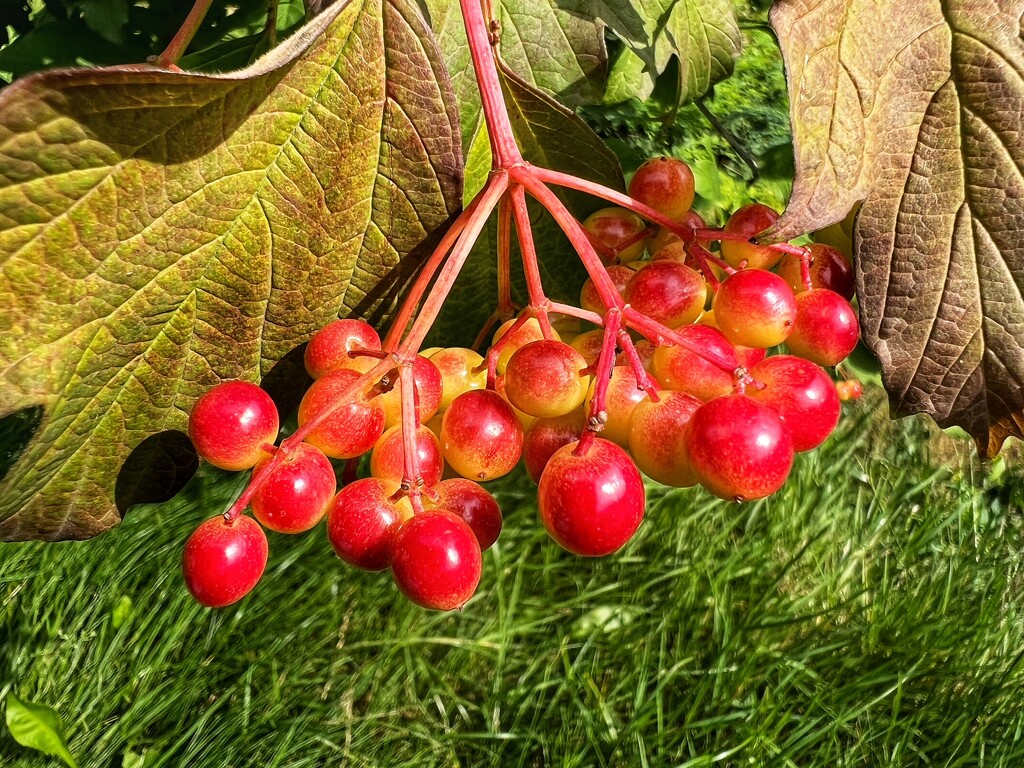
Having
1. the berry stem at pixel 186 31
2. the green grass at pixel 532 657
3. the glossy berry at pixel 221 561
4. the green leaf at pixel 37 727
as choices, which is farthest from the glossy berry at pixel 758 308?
the green leaf at pixel 37 727

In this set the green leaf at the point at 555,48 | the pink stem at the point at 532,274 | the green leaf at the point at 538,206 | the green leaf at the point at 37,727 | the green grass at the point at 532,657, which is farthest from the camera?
the green grass at the point at 532,657

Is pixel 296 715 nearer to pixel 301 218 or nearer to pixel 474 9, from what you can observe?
pixel 301 218

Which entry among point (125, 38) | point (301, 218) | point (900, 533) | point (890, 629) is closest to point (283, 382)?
point (301, 218)

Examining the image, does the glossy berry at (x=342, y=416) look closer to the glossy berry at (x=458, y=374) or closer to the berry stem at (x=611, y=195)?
the glossy berry at (x=458, y=374)

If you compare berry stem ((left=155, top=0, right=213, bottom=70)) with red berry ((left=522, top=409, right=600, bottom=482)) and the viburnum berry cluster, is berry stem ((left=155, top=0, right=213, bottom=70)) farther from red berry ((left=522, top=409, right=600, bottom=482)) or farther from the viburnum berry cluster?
red berry ((left=522, top=409, right=600, bottom=482))

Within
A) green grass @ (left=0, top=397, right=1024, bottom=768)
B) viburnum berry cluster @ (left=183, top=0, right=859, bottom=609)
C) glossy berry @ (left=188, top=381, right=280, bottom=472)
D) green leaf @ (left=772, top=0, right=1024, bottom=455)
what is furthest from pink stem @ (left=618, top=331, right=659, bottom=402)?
green grass @ (left=0, top=397, right=1024, bottom=768)

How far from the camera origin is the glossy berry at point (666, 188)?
652 mm

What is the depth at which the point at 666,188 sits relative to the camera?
2.14 ft

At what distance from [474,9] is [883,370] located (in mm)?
384

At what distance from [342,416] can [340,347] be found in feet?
0.23

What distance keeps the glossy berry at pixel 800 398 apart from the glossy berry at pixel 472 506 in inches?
7.0

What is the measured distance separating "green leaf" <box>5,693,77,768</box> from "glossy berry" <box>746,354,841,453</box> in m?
1.06

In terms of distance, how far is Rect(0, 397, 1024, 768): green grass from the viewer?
1.31 metres

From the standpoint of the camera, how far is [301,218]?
651mm
